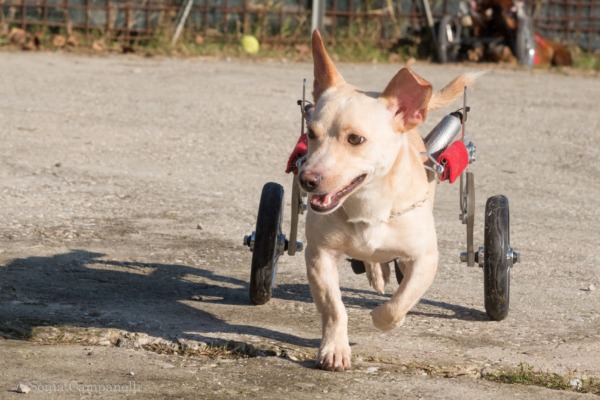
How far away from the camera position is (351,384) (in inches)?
175

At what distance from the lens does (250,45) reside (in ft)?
51.7

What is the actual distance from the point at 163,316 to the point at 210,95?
7079mm

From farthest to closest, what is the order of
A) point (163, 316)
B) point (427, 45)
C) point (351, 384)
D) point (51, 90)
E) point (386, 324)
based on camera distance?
point (427, 45) → point (51, 90) → point (163, 316) → point (386, 324) → point (351, 384)

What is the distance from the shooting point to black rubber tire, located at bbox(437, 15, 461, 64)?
15.8m

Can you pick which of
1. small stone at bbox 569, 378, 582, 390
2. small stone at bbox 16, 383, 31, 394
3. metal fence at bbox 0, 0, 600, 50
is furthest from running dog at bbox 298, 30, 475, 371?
metal fence at bbox 0, 0, 600, 50

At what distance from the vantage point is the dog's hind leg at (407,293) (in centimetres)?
478

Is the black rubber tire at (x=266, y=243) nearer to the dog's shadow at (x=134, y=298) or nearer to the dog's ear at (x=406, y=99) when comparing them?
the dog's shadow at (x=134, y=298)

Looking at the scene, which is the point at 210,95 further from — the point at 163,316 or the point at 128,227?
the point at 163,316

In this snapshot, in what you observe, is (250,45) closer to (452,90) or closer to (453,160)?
(452,90)

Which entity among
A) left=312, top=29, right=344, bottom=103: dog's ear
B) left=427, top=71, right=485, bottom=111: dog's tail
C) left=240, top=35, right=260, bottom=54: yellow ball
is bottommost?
left=240, top=35, right=260, bottom=54: yellow ball

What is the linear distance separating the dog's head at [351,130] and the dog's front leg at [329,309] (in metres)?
0.38

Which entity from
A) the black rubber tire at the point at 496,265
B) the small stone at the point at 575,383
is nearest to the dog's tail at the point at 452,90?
the black rubber tire at the point at 496,265

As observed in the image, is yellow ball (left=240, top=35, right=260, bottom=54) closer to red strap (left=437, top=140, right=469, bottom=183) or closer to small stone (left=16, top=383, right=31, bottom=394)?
red strap (left=437, top=140, right=469, bottom=183)

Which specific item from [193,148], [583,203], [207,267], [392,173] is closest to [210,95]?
[193,148]
